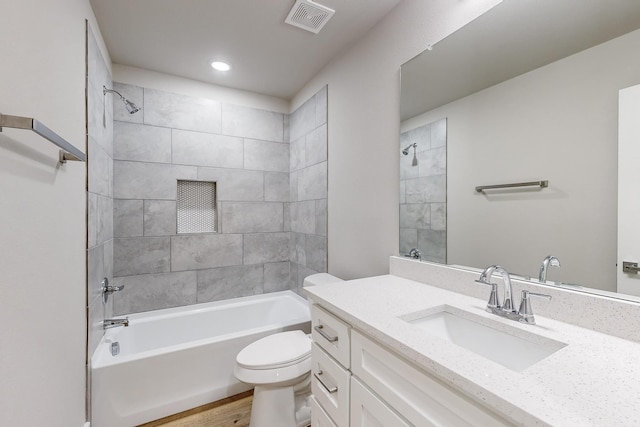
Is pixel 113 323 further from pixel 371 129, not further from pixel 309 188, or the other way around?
pixel 371 129

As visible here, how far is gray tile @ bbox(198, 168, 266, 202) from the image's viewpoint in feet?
8.58

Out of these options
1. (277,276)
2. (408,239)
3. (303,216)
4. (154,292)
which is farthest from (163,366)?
(408,239)

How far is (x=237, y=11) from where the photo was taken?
1658mm

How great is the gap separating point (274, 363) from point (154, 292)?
1.51m

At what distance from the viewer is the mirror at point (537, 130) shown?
2.80ft

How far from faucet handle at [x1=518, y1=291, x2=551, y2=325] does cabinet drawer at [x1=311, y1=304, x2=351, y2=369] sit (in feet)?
1.93

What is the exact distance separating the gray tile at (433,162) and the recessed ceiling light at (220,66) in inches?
71.9

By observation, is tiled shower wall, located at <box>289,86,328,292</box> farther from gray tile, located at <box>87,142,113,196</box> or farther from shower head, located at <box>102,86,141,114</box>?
gray tile, located at <box>87,142,113,196</box>

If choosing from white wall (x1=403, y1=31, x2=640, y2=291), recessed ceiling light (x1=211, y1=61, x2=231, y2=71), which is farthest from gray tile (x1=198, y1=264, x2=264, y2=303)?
white wall (x1=403, y1=31, x2=640, y2=291)

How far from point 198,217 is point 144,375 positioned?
1.36m

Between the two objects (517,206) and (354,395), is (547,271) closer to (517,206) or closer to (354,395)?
(517,206)

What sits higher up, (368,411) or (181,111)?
(181,111)

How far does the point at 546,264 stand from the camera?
983mm

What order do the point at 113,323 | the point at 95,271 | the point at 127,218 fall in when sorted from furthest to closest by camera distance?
1. the point at 127,218
2. the point at 113,323
3. the point at 95,271
